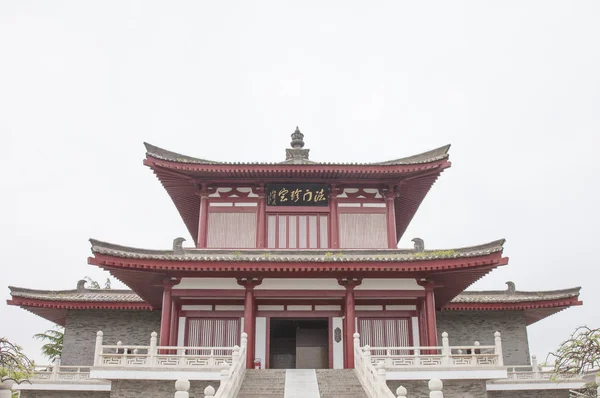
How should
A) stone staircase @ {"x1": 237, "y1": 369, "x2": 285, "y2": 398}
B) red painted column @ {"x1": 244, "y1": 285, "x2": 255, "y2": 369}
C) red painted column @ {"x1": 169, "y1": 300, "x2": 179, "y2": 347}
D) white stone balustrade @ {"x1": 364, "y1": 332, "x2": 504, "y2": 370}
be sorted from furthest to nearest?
red painted column @ {"x1": 169, "y1": 300, "x2": 179, "y2": 347} < red painted column @ {"x1": 244, "y1": 285, "x2": 255, "y2": 369} < white stone balustrade @ {"x1": 364, "y1": 332, "x2": 504, "y2": 370} < stone staircase @ {"x1": 237, "y1": 369, "x2": 285, "y2": 398}

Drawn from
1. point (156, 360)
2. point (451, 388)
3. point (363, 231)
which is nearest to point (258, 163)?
point (363, 231)

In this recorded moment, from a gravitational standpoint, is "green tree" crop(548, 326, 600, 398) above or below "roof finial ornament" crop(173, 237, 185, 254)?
below

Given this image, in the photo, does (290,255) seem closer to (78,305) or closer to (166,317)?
(166,317)

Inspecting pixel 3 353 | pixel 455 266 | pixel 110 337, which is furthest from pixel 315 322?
pixel 3 353

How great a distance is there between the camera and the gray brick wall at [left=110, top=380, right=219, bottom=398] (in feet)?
56.7

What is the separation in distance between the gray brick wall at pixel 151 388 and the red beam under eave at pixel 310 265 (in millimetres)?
3775

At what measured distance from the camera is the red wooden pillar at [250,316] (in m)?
19.4

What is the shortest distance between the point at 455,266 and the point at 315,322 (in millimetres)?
6575

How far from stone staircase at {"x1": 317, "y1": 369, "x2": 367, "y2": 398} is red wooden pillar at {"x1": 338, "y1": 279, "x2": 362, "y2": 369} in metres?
1.43

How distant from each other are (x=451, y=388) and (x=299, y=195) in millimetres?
9329

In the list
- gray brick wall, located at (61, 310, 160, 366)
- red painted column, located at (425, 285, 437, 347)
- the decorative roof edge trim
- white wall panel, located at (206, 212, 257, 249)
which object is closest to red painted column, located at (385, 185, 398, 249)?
the decorative roof edge trim

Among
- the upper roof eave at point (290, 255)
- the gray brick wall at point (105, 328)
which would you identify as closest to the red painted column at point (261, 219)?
the upper roof eave at point (290, 255)

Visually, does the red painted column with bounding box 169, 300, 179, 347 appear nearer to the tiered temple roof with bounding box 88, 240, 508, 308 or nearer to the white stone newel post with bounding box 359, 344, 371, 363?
the tiered temple roof with bounding box 88, 240, 508, 308

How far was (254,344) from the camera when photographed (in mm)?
20141
